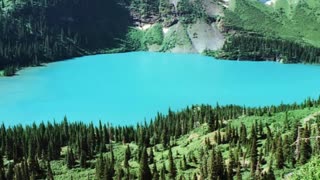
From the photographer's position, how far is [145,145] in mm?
124125

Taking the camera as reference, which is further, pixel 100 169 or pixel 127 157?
pixel 127 157

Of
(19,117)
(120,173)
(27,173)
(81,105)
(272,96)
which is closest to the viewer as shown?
(120,173)

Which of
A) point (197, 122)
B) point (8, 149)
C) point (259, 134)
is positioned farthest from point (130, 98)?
point (259, 134)

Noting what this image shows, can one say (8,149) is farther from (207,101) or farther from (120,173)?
(207,101)

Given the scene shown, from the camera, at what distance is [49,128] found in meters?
136

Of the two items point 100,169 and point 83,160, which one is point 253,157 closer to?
point 100,169

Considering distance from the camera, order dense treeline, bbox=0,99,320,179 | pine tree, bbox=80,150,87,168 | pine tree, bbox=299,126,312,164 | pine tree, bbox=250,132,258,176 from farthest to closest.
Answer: pine tree, bbox=80,150,87,168
dense treeline, bbox=0,99,320,179
pine tree, bbox=250,132,258,176
pine tree, bbox=299,126,312,164

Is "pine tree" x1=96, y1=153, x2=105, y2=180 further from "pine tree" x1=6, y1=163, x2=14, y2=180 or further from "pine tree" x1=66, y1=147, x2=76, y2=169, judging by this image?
"pine tree" x1=6, y1=163, x2=14, y2=180

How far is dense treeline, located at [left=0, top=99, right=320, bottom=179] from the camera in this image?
89.1 meters

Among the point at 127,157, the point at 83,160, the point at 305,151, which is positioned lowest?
the point at 83,160

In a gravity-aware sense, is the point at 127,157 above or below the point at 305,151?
below

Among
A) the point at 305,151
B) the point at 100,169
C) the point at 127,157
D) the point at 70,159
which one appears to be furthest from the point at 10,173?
the point at 305,151

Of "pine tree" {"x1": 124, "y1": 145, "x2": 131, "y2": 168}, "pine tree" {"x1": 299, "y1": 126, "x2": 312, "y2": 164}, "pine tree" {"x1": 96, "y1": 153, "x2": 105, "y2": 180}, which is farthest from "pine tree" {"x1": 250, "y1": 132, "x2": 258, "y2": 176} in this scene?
"pine tree" {"x1": 96, "y1": 153, "x2": 105, "y2": 180}

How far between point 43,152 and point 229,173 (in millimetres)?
50228
